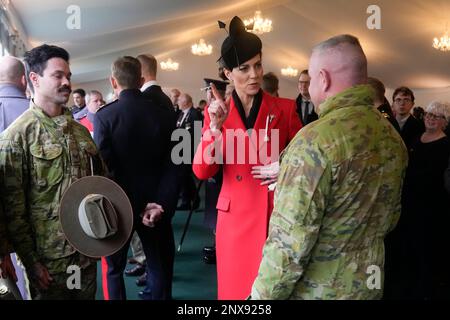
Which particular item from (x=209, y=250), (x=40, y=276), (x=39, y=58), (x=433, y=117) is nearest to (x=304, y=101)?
(x=433, y=117)

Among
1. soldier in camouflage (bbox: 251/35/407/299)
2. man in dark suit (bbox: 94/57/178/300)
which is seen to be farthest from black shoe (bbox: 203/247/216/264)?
soldier in camouflage (bbox: 251/35/407/299)

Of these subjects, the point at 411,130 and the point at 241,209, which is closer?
the point at 241,209

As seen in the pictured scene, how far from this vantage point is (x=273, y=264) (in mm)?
1133

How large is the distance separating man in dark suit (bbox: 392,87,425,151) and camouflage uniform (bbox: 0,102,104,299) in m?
2.21

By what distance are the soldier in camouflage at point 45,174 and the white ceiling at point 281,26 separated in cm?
358

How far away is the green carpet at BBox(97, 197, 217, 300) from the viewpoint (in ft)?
10.3

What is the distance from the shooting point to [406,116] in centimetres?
310

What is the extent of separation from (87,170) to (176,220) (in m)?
3.62

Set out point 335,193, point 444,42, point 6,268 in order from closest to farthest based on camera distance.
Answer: point 335,193
point 6,268
point 444,42

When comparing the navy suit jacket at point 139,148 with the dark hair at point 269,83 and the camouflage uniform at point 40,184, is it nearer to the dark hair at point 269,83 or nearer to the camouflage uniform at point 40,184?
the camouflage uniform at point 40,184

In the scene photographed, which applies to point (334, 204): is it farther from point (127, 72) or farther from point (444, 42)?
point (444, 42)

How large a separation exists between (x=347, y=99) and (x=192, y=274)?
2640 millimetres

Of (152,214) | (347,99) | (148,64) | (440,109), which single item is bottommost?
(152,214)

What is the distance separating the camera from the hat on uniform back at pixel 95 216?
1571mm
